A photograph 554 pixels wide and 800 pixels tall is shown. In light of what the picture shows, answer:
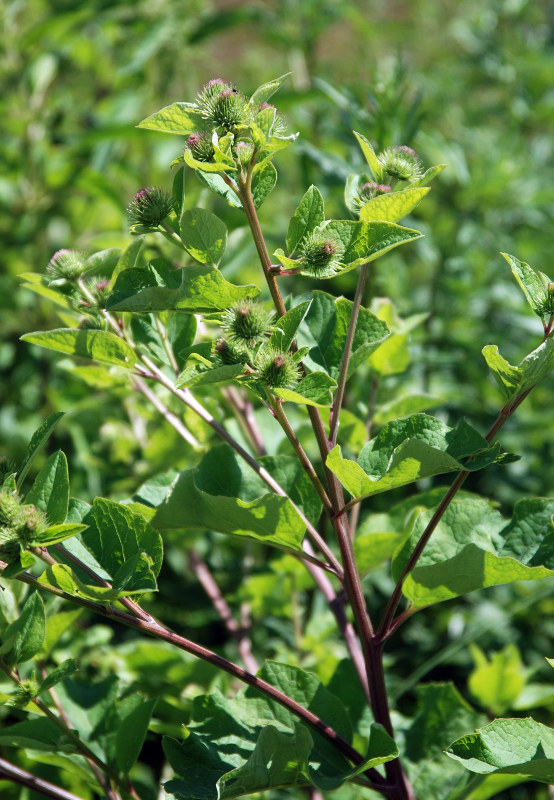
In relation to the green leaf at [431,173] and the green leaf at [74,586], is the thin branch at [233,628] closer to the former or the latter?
the green leaf at [74,586]

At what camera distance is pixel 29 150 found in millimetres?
2766

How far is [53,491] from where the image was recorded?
3.31ft

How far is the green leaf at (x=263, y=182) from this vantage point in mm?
1035

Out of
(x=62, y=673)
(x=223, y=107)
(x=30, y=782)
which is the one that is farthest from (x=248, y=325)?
(x=30, y=782)

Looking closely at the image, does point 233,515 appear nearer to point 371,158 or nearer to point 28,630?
point 28,630

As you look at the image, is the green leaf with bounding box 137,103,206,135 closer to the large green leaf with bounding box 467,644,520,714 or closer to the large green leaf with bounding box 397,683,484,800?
the large green leaf with bounding box 397,683,484,800

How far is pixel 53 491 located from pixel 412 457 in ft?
1.50

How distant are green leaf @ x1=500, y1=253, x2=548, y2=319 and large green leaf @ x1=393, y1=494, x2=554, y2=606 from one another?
0.29 metres

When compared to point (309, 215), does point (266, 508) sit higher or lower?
lower

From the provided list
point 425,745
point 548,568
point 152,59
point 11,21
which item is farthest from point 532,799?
point 11,21

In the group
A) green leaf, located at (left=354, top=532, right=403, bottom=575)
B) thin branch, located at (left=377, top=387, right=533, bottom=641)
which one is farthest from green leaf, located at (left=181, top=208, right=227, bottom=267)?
green leaf, located at (left=354, top=532, right=403, bottom=575)

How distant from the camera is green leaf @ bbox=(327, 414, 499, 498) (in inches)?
37.3

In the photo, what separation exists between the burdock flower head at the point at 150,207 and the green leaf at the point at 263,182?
0.40 feet

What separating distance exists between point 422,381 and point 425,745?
130 centimetres
